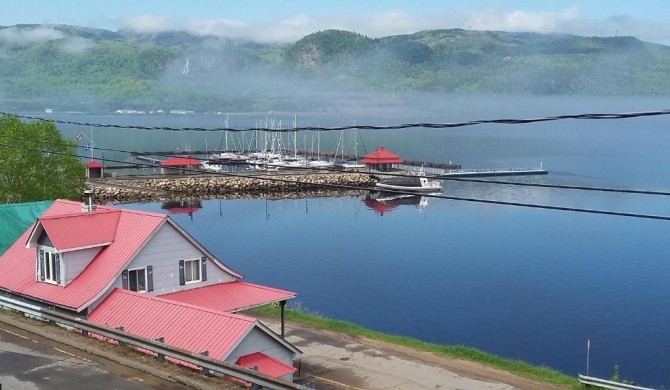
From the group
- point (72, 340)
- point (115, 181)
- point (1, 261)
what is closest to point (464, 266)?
point (1, 261)

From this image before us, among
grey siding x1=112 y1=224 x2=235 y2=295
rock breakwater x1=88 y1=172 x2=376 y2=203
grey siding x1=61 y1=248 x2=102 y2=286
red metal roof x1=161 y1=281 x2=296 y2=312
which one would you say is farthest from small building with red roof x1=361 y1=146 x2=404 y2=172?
grey siding x1=61 y1=248 x2=102 y2=286

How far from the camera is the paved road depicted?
1514cm

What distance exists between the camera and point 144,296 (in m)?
24.9

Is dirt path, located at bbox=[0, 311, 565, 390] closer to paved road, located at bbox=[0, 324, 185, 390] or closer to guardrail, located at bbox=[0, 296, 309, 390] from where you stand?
guardrail, located at bbox=[0, 296, 309, 390]

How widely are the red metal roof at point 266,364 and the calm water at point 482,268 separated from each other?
16.8 meters

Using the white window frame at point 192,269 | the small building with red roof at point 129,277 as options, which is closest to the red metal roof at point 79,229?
the small building with red roof at point 129,277

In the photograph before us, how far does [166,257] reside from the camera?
90.4ft

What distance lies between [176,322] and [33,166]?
31755mm

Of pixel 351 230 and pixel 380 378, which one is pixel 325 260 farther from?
pixel 380 378

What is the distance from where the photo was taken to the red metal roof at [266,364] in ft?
73.6

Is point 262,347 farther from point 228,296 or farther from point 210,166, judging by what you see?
point 210,166

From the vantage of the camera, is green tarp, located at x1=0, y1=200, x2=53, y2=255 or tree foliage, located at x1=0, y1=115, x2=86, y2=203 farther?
tree foliage, located at x1=0, y1=115, x2=86, y2=203

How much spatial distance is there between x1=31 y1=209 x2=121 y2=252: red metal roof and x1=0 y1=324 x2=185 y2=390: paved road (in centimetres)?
818

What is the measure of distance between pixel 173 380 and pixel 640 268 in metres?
48.7
